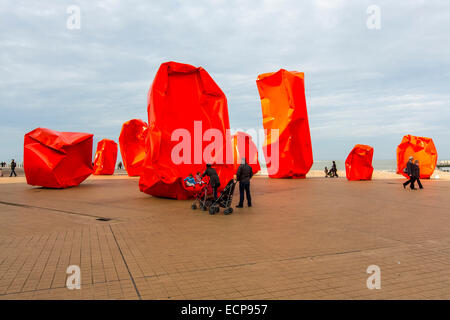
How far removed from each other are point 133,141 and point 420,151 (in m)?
22.0

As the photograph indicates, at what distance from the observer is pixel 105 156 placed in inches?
1375

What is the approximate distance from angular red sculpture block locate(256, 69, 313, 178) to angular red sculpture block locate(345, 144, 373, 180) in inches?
153

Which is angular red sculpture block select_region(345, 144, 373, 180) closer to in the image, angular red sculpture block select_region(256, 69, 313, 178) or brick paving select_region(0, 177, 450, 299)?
angular red sculpture block select_region(256, 69, 313, 178)

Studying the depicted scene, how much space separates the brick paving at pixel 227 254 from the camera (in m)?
3.81

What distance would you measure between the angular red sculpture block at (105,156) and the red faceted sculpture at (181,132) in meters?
22.9

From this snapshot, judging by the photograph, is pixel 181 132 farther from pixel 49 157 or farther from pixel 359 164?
Result: pixel 359 164

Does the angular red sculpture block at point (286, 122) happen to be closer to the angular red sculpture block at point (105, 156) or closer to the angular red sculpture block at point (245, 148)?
the angular red sculpture block at point (245, 148)

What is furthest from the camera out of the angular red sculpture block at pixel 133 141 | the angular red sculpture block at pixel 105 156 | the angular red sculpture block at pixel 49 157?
the angular red sculpture block at pixel 105 156

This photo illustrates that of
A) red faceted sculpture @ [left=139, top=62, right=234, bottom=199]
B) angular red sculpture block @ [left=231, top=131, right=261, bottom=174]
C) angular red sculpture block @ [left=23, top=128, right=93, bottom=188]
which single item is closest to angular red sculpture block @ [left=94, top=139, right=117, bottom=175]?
angular red sculpture block @ [left=231, top=131, right=261, bottom=174]

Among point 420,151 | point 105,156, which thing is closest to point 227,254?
point 420,151

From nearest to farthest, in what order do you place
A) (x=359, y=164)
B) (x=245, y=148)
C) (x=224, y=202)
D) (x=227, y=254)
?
(x=227, y=254), (x=224, y=202), (x=359, y=164), (x=245, y=148)

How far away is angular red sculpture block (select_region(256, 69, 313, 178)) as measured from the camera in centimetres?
2606

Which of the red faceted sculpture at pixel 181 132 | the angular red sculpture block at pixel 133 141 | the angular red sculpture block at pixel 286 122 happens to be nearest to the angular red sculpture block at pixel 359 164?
the angular red sculpture block at pixel 286 122
